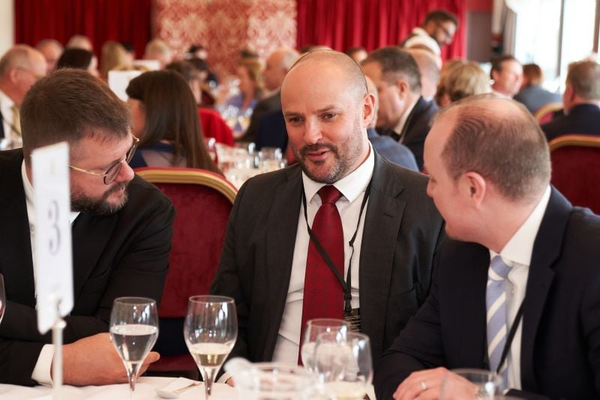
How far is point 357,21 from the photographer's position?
50.1 ft

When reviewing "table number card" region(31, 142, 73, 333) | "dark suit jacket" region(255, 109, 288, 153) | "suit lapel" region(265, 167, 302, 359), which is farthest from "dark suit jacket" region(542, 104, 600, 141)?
"table number card" region(31, 142, 73, 333)

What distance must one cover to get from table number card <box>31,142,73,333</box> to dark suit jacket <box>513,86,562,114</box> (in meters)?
8.67

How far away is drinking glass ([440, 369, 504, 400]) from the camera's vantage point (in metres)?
1.34

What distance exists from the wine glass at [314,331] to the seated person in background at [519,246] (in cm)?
32

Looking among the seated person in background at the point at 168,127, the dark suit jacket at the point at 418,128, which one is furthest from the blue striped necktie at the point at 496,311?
the dark suit jacket at the point at 418,128

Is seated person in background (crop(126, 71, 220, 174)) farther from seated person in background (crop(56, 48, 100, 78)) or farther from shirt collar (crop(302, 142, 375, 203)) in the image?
seated person in background (crop(56, 48, 100, 78))

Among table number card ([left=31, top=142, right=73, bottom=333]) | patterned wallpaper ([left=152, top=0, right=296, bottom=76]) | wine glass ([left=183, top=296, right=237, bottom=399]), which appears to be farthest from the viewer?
patterned wallpaper ([left=152, top=0, right=296, bottom=76])

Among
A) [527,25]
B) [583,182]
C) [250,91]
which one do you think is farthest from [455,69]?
[527,25]

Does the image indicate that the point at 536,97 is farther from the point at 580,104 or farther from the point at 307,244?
the point at 307,244

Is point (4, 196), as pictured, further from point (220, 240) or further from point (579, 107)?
point (579, 107)

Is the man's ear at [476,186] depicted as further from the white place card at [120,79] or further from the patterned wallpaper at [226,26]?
the patterned wallpaper at [226,26]

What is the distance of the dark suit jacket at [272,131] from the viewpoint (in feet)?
23.7

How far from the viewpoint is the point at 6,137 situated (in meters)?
6.36

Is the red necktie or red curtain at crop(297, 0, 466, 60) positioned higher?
red curtain at crop(297, 0, 466, 60)
